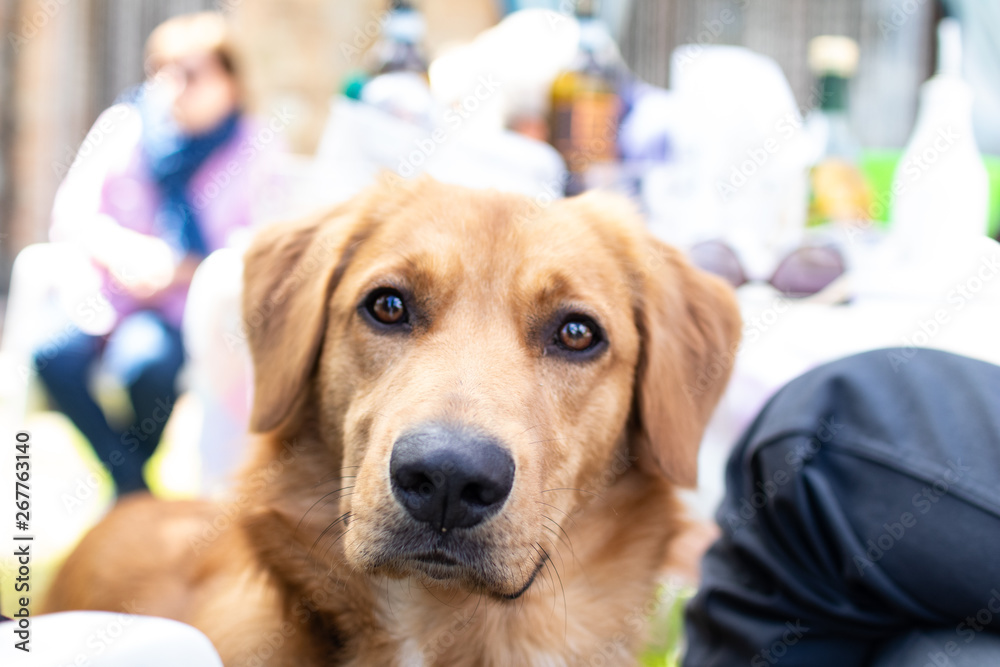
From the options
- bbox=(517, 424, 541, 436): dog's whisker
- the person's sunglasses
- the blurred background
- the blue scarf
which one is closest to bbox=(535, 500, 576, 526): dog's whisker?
bbox=(517, 424, 541, 436): dog's whisker

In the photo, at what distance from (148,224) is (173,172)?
0.35m

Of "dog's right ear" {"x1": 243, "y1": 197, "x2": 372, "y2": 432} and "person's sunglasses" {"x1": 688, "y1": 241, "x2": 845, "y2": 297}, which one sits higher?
"dog's right ear" {"x1": 243, "y1": 197, "x2": 372, "y2": 432}

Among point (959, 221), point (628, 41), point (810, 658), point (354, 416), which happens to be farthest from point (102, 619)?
point (628, 41)

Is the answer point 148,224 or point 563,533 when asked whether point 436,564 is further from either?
point 148,224

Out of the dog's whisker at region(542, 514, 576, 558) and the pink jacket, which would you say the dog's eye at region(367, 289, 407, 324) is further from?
the pink jacket

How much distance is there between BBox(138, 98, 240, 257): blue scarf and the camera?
426cm

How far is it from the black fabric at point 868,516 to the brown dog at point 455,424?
0.37 m

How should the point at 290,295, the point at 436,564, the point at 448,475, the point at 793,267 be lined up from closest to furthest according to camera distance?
1. the point at 448,475
2. the point at 436,564
3. the point at 290,295
4. the point at 793,267

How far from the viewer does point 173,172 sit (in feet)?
14.2

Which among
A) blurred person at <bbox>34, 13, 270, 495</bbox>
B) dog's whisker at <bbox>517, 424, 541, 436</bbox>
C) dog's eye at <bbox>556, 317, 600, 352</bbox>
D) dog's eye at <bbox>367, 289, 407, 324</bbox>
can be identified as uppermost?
dog's eye at <bbox>367, 289, 407, 324</bbox>

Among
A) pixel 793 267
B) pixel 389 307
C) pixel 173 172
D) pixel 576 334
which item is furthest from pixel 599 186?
pixel 173 172

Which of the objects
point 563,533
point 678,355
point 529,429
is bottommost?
point 563,533

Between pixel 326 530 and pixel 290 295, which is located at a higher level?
pixel 290 295

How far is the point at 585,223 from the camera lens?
212 centimetres
